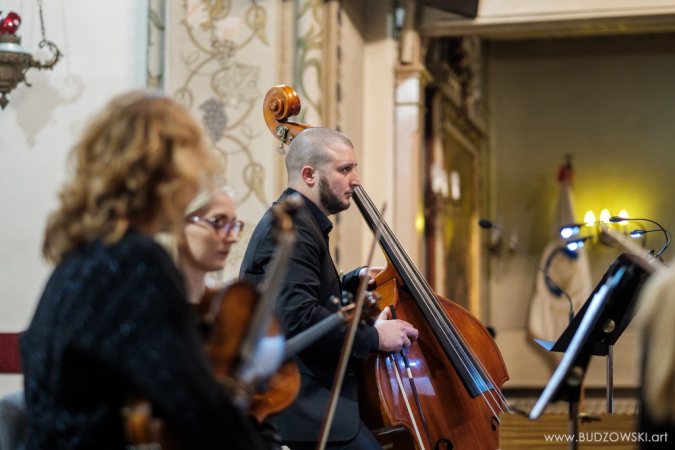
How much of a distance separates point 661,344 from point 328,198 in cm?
184

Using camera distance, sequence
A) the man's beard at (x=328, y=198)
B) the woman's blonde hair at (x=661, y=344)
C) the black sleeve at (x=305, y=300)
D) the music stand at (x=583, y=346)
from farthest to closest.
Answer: the man's beard at (x=328, y=198)
the black sleeve at (x=305, y=300)
the music stand at (x=583, y=346)
the woman's blonde hair at (x=661, y=344)

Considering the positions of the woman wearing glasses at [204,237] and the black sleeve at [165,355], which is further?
the woman wearing glasses at [204,237]

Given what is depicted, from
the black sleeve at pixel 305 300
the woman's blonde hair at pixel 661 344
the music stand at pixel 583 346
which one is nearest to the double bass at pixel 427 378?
the black sleeve at pixel 305 300

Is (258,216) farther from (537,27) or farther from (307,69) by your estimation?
(537,27)

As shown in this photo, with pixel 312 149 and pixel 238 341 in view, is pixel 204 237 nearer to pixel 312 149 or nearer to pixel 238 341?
pixel 238 341

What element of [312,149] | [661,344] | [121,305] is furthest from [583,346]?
[312,149]

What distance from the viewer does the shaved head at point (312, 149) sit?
3.22 meters

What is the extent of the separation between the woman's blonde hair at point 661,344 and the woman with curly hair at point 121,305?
78 centimetres

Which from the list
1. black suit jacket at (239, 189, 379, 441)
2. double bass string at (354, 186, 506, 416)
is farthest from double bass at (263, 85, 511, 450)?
black suit jacket at (239, 189, 379, 441)

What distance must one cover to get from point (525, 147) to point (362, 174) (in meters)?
4.71

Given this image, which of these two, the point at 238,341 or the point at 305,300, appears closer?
the point at 238,341

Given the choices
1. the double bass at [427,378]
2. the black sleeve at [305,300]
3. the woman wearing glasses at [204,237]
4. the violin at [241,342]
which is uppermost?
the woman wearing glasses at [204,237]

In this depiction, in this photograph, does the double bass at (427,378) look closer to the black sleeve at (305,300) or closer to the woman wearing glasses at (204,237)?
the black sleeve at (305,300)

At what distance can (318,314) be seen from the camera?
9.25 feet
